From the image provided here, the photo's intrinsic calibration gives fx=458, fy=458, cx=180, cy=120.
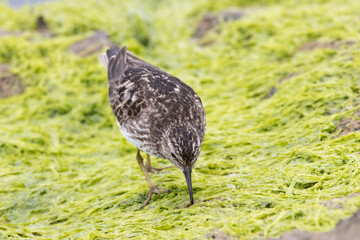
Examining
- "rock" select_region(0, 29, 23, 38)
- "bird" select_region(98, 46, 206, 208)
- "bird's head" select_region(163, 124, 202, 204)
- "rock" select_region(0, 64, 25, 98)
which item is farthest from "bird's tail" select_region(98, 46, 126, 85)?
"rock" select_region(0, 29, 23, 38)

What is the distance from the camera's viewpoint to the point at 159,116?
207 inches

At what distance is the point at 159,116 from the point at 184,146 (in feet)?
2.13

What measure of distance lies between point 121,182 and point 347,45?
4.53m

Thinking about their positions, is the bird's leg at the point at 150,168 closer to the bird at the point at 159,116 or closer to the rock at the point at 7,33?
the bird at the point at 159,116

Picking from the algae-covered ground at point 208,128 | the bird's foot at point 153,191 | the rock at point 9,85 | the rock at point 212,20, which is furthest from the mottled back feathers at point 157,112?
the rock at point 212,20

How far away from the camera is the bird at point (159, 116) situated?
16.0ft

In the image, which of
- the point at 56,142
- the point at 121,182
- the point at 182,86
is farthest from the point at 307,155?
the point at 56,142

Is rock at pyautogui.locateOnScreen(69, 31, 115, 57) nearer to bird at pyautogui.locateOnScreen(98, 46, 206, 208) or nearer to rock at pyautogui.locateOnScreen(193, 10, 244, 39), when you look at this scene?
rock at pyautogui.locateOnScreen(193, 10, 244, 39)

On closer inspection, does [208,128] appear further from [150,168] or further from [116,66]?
[116,66]

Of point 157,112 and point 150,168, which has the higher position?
point 157,112

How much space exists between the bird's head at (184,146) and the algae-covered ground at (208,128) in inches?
15.1

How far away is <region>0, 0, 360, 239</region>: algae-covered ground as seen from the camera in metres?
4.39

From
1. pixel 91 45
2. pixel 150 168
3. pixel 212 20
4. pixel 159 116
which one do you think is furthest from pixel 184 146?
pixel 212 20

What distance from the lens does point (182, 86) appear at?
5703 millimetres
